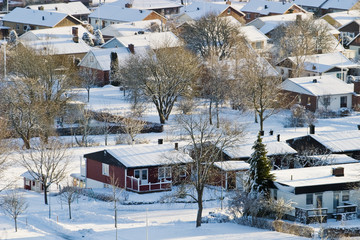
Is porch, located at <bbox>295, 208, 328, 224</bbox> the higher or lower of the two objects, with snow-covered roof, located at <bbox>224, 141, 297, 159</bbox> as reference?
lower

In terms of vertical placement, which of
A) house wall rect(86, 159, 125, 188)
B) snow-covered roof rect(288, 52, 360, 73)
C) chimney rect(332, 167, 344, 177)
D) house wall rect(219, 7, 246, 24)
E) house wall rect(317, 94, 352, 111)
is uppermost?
house wall rect(219, 7, 246, 24)

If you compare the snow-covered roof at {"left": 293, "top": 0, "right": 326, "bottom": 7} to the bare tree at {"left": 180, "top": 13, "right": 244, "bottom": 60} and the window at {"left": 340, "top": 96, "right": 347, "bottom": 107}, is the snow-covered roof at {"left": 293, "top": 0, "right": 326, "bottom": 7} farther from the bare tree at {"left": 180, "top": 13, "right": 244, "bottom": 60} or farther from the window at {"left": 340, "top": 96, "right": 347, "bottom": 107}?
the window at {"left": 340, "top": 96, "right": 347, "bottom": 107}

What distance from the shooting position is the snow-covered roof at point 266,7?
105688 mm

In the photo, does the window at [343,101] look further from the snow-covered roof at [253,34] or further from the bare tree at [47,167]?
the bare tree at [47,167]

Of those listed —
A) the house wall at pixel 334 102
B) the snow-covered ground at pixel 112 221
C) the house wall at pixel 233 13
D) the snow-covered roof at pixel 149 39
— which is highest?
the house wall at pixel 233 13

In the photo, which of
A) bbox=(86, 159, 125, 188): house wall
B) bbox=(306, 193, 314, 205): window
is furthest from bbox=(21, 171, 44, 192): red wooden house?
bbox=(306, 193, 314, 205): window

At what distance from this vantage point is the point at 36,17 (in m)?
100

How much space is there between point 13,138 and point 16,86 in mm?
4009

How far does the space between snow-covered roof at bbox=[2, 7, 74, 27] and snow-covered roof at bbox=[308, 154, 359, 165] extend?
175 ft

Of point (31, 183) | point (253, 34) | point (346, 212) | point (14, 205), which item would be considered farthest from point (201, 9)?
point (14, 205)

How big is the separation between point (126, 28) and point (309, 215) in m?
54.8

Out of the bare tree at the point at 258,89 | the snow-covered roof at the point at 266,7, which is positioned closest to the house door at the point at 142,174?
the bare tree at the point at 258,89

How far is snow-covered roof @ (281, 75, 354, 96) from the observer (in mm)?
66375

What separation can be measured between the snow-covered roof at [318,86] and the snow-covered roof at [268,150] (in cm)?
1732
